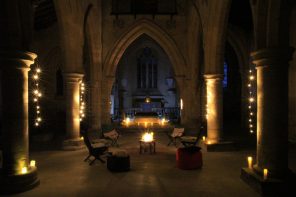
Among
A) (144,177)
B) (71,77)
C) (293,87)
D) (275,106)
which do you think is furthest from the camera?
(293,87)

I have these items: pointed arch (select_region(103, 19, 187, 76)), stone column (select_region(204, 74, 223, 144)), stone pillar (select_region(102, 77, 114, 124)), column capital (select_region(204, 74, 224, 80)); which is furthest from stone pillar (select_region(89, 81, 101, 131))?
column capital (select_region(204, 74, 224, 80))

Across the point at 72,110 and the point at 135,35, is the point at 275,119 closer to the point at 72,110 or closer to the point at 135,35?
the point at 72,110

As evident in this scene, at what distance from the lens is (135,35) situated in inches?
651

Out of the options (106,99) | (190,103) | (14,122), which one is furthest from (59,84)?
(14,122)

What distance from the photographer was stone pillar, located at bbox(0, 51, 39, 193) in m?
5.88

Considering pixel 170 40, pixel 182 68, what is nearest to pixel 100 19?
pixel 170 40

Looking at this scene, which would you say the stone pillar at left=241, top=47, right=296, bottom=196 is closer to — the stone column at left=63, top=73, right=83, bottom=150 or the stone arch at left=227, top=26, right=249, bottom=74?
the stone column at left=63, top=73, right=83, bottom=150

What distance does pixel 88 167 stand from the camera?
8.05 meters

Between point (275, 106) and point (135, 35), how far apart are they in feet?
39.5

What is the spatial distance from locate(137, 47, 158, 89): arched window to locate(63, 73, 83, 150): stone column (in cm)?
1618

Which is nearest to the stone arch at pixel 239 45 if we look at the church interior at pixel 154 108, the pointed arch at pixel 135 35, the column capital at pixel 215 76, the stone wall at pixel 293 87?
the church interior at pixel 154 108

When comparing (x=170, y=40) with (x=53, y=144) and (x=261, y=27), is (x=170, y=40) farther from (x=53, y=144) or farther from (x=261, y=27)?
(x=261, y=27)

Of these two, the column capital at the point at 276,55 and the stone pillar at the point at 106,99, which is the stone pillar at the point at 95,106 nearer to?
the stone pillar at the point at 106,99

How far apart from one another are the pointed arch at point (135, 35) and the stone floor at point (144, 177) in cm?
758
